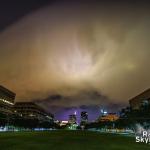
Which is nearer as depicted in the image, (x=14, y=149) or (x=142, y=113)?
(x=14, y=149)

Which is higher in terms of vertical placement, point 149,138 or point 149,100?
point 149,100

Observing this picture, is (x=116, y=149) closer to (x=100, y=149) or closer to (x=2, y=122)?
(x=100, y=149)

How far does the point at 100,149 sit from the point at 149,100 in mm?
160037

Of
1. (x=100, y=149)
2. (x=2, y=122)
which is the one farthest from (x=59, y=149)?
(x=2, y=122)

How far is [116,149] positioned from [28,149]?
11888 millimetres

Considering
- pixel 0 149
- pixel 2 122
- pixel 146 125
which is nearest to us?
pixel 0 149

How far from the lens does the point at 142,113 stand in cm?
16275

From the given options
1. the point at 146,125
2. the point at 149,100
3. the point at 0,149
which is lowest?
the point at 0,149

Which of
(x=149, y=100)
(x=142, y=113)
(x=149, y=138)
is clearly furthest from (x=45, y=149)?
(x=149, y=100)

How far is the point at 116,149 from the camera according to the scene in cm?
4388

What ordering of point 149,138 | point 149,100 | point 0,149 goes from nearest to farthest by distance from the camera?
1. point 0,149
2. point 149,138
3. point 149,100

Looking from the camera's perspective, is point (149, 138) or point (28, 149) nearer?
point (28, 149)

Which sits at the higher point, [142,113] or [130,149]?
[142,113]

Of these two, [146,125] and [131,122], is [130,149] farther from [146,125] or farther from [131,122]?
[131,122]
